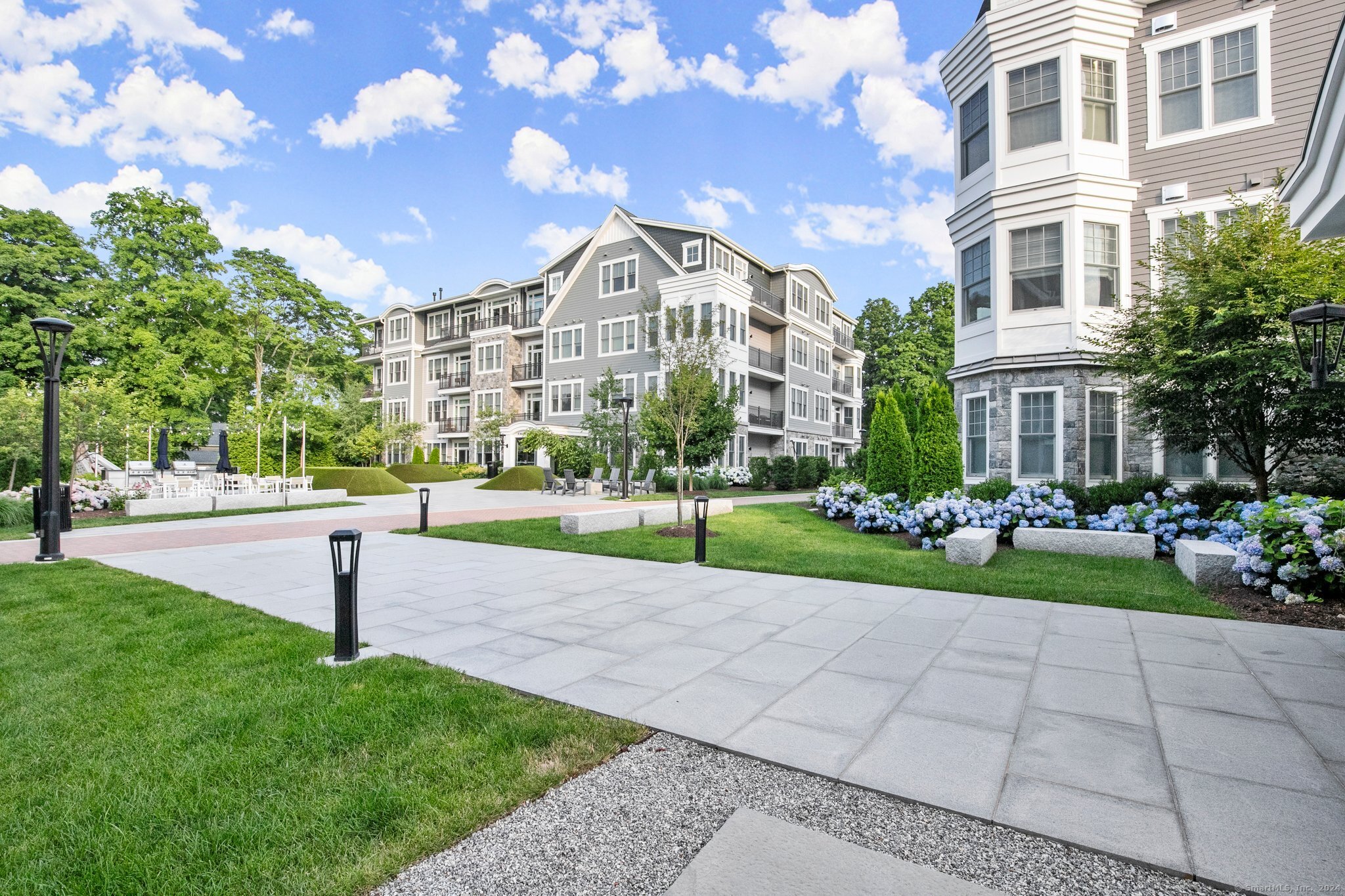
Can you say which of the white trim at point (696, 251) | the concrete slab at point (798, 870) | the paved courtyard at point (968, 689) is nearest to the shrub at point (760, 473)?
the white trim at point (696, 251)

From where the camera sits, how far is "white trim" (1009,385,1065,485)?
1173cm

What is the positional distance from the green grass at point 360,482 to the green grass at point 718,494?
8.59 metres

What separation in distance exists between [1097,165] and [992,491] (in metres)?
7.32

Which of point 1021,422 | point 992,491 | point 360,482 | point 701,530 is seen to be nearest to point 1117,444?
point 1021,422

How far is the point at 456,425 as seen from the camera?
135ft

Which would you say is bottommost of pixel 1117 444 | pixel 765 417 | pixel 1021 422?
pixel 1117 444

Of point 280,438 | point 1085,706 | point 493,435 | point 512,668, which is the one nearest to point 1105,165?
point 1085,706

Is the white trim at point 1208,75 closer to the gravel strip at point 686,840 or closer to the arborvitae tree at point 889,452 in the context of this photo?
the arborvitae tree at point 889,452

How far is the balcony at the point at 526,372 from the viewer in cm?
3700

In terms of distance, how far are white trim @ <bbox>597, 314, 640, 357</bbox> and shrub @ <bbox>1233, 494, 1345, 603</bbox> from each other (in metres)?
26.0

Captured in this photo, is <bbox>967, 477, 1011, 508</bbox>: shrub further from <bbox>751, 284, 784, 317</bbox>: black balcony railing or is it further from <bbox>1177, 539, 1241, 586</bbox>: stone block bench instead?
<bbox>751, 284, 784, 317</bbox>: black balcony railing

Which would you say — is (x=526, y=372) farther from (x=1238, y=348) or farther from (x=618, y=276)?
(x=1238, y=348)

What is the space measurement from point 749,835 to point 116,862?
7.11 ft

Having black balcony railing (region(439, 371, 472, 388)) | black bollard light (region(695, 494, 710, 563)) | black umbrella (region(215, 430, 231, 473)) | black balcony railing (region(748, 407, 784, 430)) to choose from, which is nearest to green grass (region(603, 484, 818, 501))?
black balcony railing (region(748, 407, 784, 430))
